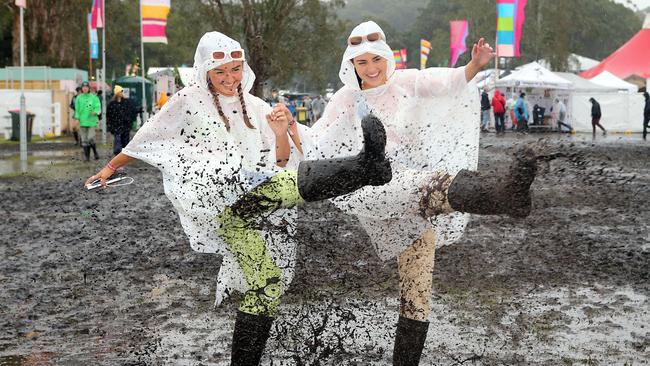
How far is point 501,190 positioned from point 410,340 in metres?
1.06

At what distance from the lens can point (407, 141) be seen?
4500 mm

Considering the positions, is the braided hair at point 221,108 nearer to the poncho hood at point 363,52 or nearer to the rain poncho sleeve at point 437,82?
the poncho hood at point 363,52

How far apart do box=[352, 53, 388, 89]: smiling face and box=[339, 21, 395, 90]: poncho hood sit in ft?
0.09

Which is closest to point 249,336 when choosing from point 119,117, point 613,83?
point 119,117

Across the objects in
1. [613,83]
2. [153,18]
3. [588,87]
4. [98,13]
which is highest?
[98,13]

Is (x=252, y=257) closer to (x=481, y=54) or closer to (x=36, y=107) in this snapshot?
(x=481, y=54)

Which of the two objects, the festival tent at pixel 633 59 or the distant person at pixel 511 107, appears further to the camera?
the festival tent at pixel 633 59

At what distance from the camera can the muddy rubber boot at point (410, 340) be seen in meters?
4.45

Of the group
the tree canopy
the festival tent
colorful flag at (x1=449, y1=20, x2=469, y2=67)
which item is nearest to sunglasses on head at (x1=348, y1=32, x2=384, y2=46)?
the tree canopy

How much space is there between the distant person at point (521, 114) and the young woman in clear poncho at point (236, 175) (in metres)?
31.8

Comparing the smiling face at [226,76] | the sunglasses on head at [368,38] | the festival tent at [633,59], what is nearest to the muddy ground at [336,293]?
the sunglasses on head at [368,38]

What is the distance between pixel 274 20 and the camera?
149 ft

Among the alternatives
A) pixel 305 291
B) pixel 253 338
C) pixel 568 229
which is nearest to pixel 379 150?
pixel 253 338

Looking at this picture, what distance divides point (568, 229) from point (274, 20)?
36533 mm
